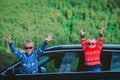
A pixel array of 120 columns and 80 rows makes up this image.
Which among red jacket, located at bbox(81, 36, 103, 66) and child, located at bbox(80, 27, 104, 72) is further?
red jacket, located at bbox(81, 36, 103, 66)

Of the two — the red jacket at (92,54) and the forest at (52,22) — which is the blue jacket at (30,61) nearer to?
the red jacket at (92,54)

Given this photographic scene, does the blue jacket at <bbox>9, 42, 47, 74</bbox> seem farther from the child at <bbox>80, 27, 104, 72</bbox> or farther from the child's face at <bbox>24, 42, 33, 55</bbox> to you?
the child at <bbox>80, 27, 104, 72</bbox>

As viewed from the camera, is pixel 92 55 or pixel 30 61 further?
pixel 92 55

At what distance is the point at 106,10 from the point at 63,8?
116cm

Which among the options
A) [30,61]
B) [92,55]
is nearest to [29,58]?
[30,61]

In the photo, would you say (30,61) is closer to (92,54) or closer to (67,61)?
(67,61)

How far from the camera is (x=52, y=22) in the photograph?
10312 mm

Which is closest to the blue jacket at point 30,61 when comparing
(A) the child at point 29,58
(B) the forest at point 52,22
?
(A) the child at point 29,58

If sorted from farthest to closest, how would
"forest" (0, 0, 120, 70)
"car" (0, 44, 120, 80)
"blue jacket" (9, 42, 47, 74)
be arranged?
"forest" (0, 0, 120, 70)
"blue jacket" (9, 42, 47, 74)
"car" (0, 44, 120, 80)

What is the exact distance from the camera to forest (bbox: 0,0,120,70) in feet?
33.3

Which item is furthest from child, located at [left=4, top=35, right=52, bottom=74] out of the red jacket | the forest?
the forest

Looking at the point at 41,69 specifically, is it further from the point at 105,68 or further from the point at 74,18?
the point at 74,18

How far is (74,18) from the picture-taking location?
1032 cm

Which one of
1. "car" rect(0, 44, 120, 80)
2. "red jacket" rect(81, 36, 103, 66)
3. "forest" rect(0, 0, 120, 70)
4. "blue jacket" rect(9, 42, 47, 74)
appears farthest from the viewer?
"forest" rect(0, 0, 120, 70)
